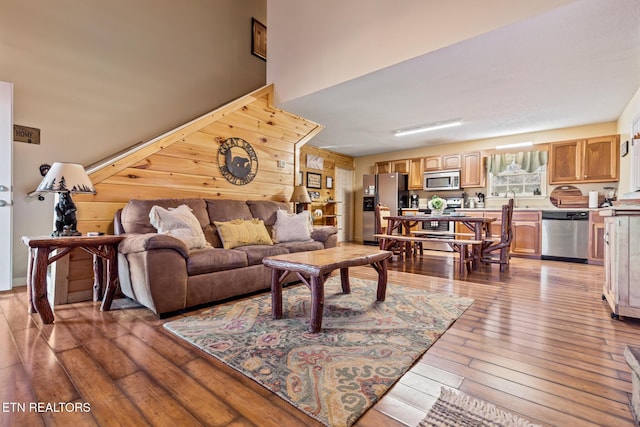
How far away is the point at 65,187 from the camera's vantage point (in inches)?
87.0

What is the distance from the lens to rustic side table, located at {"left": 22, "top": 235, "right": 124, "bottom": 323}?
2037mm

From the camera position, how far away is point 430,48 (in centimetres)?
274

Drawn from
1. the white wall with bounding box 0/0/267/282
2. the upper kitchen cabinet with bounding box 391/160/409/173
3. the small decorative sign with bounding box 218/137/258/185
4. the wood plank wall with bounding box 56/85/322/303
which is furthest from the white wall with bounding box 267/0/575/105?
the upper kitchen cabinet with bounding box 391/160/409/173

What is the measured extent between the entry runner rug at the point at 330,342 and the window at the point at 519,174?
411 cm

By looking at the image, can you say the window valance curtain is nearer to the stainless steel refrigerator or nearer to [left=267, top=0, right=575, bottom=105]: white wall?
the stainless steel refrigerator

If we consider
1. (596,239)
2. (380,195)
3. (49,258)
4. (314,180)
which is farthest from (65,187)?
(596,239)

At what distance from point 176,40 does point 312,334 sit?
4660 mm

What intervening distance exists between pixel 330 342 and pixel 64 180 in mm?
2353

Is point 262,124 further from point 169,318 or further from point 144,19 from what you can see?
point 169,318

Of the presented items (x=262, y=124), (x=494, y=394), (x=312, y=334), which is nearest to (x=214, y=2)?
(x=262, y=124)

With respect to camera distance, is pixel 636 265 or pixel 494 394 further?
pixel 636 265

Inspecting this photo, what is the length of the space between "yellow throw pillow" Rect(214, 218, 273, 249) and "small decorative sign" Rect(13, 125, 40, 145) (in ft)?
7.06

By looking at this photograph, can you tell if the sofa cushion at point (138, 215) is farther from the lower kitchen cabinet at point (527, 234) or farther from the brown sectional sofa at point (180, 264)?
the lower kitchen cabinet at point (527, 234)

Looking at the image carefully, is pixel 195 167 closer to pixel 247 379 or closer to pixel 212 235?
pixel 212 235
